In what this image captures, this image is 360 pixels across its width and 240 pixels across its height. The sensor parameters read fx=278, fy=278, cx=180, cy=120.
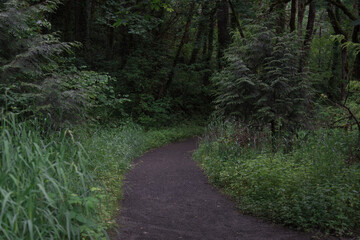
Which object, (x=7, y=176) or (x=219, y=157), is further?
(x=219, y=157)

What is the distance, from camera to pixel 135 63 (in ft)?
54.7

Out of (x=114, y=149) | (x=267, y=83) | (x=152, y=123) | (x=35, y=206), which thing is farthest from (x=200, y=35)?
(x=35, y=206)

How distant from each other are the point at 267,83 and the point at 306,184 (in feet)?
16.4

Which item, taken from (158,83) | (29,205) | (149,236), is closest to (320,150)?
(149,236)

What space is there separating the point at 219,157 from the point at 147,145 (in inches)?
200

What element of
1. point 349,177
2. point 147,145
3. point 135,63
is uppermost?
point 135,63

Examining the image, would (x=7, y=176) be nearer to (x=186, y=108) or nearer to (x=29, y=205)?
(x=29, y=205)

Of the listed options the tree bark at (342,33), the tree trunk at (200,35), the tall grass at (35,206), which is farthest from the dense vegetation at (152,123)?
the tree bark at (342,33)

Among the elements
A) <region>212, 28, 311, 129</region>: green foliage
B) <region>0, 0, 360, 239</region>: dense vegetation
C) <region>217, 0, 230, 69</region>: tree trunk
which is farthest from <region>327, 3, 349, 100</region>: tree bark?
<region>217, 0, 230, 69</region>: tree trunk

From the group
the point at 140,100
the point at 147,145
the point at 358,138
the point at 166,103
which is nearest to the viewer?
the point at 358,138

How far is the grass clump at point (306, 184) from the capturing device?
158 inches

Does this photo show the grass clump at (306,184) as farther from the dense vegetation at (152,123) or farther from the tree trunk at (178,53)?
the tree trunk at (178,53)

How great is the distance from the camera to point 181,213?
4855 mm

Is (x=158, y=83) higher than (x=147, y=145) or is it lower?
higher
